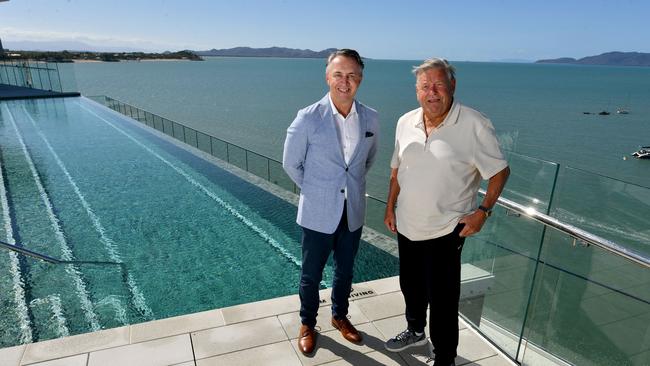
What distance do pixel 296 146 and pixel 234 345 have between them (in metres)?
1.44

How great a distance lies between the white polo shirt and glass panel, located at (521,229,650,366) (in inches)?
28.8

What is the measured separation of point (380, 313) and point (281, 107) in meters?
51.7

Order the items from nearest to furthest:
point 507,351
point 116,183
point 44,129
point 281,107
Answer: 1. point 507,351
2. point 116,183
3. point 44,129
4. point 281,107

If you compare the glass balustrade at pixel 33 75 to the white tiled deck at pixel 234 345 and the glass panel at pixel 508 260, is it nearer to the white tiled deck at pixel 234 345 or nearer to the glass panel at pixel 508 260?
the white tiled deck at pixel 234 345

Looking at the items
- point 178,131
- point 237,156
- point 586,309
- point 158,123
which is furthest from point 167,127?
point 586,309

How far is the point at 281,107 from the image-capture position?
53.4 metres

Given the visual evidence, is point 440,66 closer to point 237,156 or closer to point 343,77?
point 343,77

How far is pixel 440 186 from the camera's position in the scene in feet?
7.47

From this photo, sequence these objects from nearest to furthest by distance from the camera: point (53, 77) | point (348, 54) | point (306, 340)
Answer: point (348, 54)
point (306, 340)
point (53, 77)

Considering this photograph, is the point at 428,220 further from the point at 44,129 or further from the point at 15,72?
the point at 15,72

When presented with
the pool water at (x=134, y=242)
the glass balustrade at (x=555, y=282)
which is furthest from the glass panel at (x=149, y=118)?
the glass balustrade at (x=555, y=282)

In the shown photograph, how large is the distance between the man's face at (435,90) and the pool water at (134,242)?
289 centimetres

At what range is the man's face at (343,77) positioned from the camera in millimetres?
2406

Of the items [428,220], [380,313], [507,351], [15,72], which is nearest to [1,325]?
[380,313]
